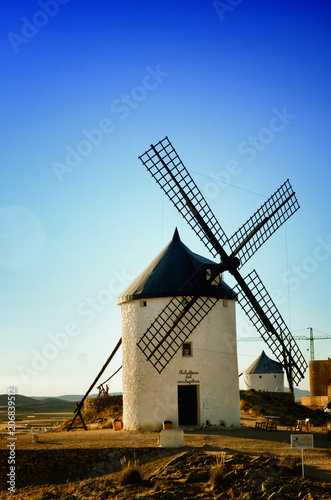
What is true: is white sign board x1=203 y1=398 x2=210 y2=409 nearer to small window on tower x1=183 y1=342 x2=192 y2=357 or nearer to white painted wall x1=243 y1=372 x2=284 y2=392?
small window on tower x1=183 y1=342 x2=192 y2=357

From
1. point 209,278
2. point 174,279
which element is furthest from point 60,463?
point 209,278

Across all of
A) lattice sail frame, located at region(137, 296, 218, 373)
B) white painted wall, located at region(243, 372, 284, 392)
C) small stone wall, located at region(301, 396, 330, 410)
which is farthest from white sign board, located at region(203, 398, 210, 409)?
white painted wall, located at region(243, 372, 284, 392)

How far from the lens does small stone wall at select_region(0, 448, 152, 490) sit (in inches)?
730

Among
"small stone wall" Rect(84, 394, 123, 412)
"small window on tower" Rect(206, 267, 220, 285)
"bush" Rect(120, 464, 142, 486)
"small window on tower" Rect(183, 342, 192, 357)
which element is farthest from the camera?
"small stone wall" Rect(84, 394, 123, 412)

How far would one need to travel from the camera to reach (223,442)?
2025 centimetres

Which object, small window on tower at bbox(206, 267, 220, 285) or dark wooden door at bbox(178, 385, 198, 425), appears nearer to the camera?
dark wooden door at bbox(178, 385, 198, 425)

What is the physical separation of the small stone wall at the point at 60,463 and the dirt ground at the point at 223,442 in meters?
0.51

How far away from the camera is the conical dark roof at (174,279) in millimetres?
24719

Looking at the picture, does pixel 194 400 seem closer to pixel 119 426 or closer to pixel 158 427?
pixel 158 427

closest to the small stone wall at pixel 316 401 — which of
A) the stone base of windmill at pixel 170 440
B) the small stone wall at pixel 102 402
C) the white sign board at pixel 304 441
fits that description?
the small stone wall at pixel 102 402

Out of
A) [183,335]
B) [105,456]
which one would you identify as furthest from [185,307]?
[105,456]

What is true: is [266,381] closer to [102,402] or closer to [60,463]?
[102,402]

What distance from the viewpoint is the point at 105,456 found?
62.0 ft

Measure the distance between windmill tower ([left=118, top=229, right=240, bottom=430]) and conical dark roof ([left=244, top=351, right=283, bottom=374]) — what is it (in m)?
30.7
